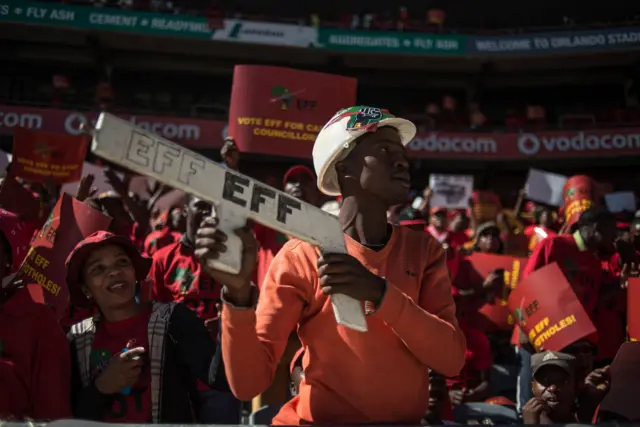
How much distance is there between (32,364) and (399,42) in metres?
19.5

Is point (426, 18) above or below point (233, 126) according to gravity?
above

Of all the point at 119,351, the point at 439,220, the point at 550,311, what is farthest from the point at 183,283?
the point at 439,220

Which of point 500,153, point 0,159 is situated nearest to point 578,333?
point 0,159

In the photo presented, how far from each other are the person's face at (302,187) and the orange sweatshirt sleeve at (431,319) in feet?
7.84

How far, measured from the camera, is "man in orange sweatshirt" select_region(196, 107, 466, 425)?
1.62 m

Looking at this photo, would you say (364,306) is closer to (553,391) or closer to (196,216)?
(553,391)

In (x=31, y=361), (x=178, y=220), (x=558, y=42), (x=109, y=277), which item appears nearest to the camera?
(x=31, y=361)

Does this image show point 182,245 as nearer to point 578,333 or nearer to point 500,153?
point 578,333

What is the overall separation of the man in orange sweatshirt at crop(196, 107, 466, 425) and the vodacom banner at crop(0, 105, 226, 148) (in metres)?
16.3

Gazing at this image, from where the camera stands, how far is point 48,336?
7.23 ft

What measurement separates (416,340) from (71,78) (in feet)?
68.6

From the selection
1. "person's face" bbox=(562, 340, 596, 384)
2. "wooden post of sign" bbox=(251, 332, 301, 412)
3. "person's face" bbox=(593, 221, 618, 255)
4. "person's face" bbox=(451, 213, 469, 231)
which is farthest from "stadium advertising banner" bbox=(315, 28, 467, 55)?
"person's face" bbox=(562, 340, 596, 384)

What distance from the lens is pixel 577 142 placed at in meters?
19.6

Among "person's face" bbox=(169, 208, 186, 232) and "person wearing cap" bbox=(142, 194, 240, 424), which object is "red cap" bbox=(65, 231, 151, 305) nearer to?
"person wearing cap" bbox=(142, 194, 240, 424)
